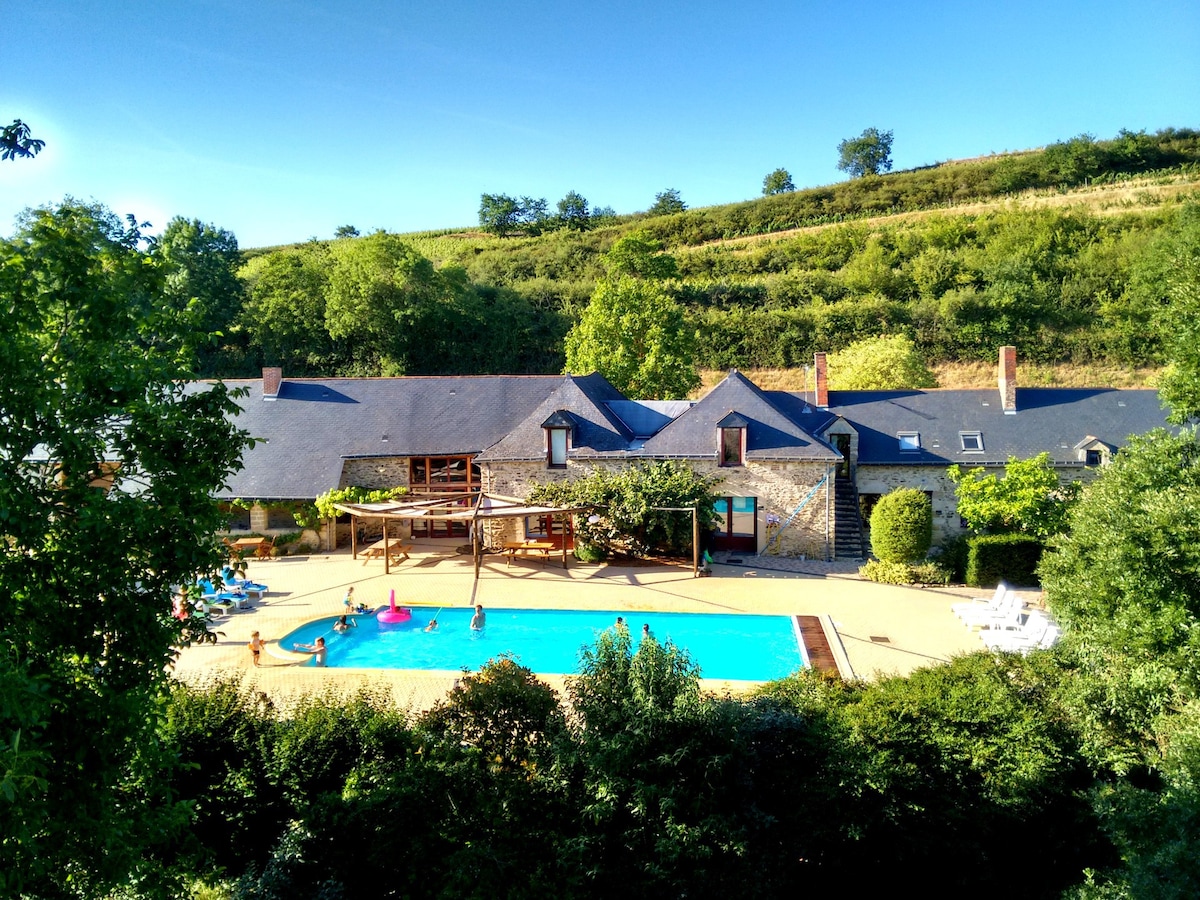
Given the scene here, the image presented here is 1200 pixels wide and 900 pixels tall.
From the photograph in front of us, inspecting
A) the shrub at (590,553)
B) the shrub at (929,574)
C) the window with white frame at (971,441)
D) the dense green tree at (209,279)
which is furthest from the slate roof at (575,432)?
the dense green tree at (209,279)

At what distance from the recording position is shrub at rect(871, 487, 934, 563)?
1975 centimetres

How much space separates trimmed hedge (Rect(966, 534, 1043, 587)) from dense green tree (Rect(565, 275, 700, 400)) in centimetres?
1434

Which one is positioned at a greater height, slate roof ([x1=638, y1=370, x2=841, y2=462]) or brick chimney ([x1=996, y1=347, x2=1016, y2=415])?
brick chimney ([x1=996, y1=347, x2=1016, y2=415])

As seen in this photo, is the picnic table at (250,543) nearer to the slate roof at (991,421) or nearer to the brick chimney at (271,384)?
the brick chimney at (271,384)

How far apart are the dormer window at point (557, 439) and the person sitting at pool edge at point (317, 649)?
9.60 meters

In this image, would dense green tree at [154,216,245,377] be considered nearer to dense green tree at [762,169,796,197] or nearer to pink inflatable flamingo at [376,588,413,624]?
pink inflatable flamingo at [376,588,413,624]

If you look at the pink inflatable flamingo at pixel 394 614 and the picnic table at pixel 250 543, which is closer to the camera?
the pink inflatable flamingo at pixel 394 614

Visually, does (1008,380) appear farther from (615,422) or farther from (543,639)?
(543,639)

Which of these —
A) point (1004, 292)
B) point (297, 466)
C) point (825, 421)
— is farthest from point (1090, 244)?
point (297, 466)

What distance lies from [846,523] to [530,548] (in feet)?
31.1

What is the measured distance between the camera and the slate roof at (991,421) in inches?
912

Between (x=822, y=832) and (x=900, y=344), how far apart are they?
25.9 metres

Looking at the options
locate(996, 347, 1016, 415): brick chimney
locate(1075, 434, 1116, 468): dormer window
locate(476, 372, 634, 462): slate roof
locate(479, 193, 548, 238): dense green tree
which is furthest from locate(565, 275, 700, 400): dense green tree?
locate(479, 193, 548, 238): dense green tree

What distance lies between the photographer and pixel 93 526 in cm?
572
